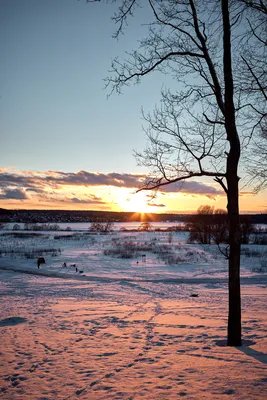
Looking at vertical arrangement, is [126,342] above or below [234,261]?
below

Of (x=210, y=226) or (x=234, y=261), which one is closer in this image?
(x=234, y=261)

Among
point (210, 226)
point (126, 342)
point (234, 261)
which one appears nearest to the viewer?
point (234, 261)

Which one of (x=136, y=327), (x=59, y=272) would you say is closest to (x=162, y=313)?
(x=136, y=327)

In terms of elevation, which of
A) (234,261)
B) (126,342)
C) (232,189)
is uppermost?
(232,189)

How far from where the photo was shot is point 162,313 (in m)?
9.57

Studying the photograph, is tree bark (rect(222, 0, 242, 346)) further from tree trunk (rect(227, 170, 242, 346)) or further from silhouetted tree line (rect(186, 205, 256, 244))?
silhouetted tree line (rect(186, 205, 256, 244))

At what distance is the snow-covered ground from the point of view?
15.1 feet

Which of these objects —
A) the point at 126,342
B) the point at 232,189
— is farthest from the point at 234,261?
the point at 126,342

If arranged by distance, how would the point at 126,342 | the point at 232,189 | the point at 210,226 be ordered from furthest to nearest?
the point at 210,226, the point at 126,342, the point at 232,189

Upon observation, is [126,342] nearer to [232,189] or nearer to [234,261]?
[234,261]

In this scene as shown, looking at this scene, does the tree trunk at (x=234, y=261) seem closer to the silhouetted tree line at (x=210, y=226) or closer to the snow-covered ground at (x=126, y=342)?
the snow-covered ground at (x=126, y=342)

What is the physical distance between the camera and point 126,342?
6820 mm

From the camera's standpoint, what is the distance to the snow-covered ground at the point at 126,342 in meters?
4.59

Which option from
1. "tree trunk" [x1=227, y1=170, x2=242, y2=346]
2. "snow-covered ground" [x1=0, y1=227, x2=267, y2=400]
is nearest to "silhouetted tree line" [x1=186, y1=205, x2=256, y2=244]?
"snow-covered ground" [x1=0, y1=227, x2=267, y2=400]
